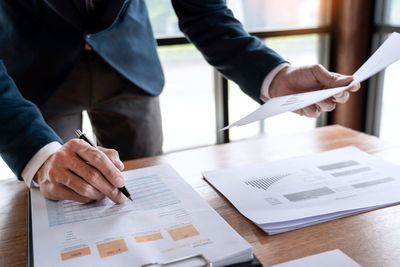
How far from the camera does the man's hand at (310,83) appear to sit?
89 cm

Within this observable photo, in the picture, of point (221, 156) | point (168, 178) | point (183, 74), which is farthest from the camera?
point (183, 74)

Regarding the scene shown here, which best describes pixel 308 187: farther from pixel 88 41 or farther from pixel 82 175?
pixel 88 41

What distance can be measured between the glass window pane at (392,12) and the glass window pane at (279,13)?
0.40 meters

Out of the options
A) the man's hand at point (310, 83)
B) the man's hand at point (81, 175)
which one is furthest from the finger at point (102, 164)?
the man's hand at point (310, 83)

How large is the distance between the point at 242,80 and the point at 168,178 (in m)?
0.40

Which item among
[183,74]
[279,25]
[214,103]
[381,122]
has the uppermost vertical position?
[279,25]

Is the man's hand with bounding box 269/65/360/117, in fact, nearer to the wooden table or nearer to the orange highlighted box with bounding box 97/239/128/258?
the wooden table

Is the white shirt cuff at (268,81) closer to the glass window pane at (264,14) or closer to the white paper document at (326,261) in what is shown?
the white paper document at (326,261)

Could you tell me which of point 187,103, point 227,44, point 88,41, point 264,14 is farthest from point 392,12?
point 88,41

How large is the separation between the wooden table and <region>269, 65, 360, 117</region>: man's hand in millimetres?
137

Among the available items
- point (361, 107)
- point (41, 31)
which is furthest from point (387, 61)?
point (361, 107)

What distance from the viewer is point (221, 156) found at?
1.03 meters

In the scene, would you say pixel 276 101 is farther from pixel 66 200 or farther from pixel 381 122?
pixel 381 122

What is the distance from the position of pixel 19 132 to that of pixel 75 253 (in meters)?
0.36
